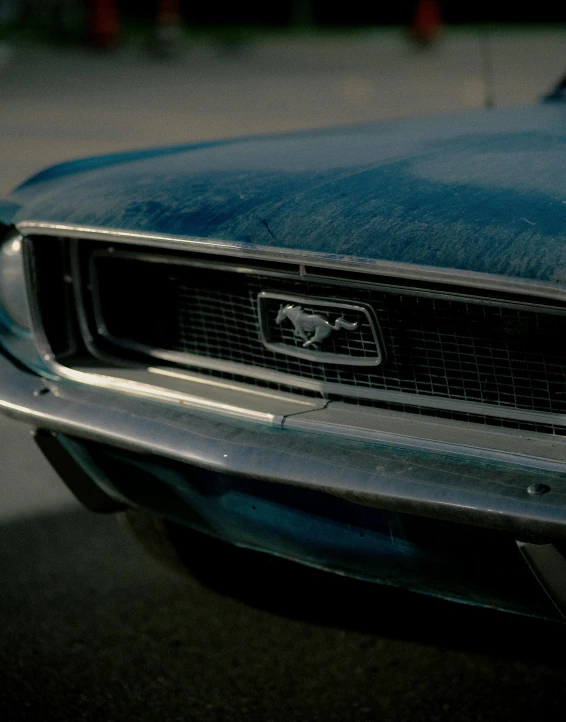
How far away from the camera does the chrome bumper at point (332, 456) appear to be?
183 cm

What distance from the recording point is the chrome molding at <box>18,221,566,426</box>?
1874mm

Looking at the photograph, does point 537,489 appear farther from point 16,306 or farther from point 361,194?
point 16,306

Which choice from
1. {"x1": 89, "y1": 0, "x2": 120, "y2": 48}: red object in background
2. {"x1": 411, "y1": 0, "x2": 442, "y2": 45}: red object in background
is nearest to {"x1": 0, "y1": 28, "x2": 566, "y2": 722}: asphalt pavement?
{"x1": 89, "y1": 0, "x2": 120, "y2": 48}: red object in background

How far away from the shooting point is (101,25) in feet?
65.0

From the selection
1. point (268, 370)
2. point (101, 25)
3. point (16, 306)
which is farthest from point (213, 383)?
point (101, 25)

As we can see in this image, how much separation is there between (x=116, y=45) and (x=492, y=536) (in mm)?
19408

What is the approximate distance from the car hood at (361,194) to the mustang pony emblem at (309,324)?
15 cm

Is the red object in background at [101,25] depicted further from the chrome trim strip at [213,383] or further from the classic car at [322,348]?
the chrome trim strip at [213,383]

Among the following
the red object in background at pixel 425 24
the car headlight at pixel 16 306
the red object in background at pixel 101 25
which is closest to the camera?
the car headlight at pixel 16 306

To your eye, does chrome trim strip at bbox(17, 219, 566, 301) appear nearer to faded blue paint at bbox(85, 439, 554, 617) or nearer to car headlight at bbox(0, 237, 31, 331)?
car headlight at bbox(0, 237, 31, 331)

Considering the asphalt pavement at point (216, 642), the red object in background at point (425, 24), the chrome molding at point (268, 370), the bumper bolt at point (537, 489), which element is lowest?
the red object in background at point (425, 24)

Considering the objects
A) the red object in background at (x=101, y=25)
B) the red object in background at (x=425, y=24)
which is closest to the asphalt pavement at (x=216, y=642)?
the red object in background at (x=101, y=25)

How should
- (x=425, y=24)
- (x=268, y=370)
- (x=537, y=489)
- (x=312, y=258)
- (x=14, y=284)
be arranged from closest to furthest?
(x=537, y=489) < (x=312, y=258) < (x=268, y=370) < (x=14, y=284) < (x=425, y=24)

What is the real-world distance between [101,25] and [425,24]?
633 cm
